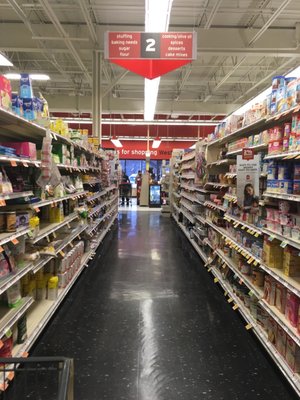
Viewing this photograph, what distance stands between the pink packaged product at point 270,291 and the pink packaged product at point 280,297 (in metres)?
0.05

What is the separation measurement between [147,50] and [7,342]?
4.67 meters

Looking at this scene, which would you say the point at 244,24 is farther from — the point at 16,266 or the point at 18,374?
the point at 18,374

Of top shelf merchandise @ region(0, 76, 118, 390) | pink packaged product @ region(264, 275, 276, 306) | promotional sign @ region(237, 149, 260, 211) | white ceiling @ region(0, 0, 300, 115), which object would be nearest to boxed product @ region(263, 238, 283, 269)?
pink packaged product @ region(264, 275, 276, 306)

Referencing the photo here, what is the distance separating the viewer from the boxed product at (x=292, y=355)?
104 inches

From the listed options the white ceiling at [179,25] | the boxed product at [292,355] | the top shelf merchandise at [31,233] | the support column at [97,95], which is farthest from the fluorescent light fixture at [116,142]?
the boxed product at [292,355]

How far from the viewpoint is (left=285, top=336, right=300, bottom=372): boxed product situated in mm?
2645

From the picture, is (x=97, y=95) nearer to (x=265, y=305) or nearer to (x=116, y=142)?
(x=265, y=305)

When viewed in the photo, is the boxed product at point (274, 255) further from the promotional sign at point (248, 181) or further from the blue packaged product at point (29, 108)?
the blue packaged product at point (29, 108)

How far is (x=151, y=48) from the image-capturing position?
5520 mm

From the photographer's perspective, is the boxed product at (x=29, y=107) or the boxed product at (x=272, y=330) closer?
the boxed product at (x=272, y=330)

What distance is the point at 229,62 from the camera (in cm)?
1120

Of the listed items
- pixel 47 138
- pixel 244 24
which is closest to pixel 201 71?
pixel 244 24

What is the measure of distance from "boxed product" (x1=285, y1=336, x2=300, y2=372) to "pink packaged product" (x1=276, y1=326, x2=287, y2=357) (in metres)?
0.06

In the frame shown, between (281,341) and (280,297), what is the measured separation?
0.37m
